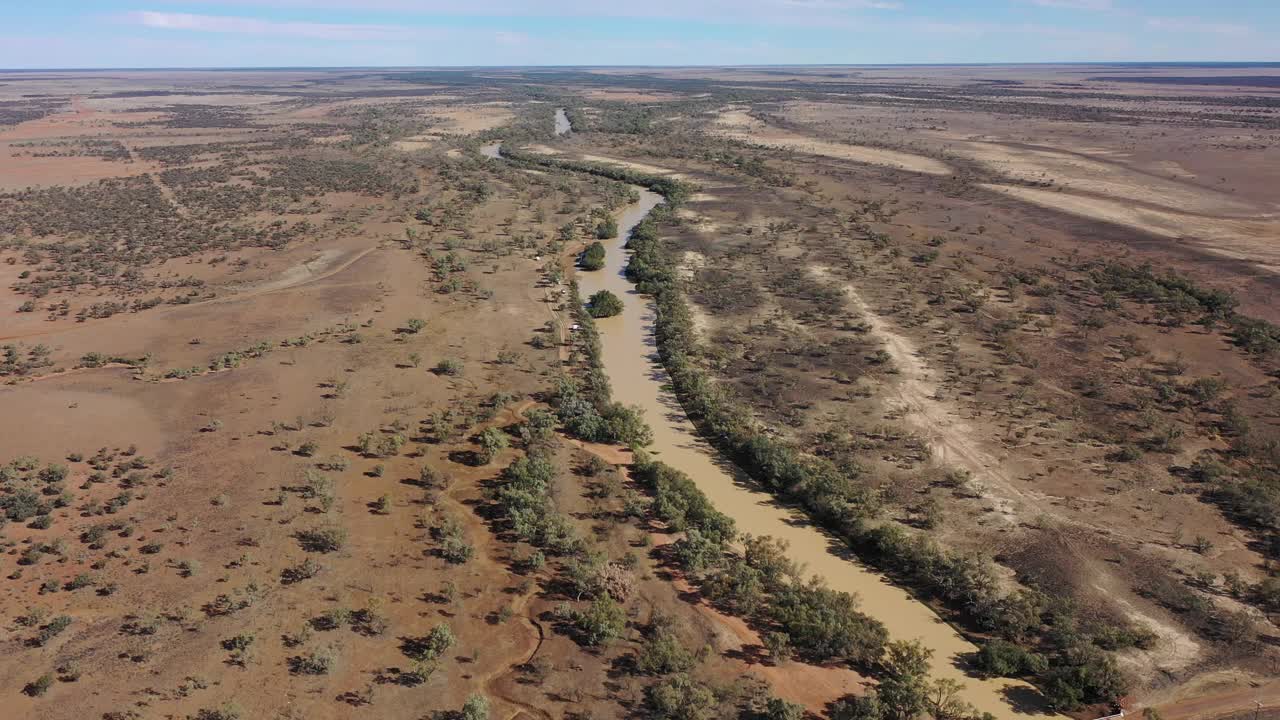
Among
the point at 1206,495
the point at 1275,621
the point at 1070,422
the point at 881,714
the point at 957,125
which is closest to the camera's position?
the point at 881,714

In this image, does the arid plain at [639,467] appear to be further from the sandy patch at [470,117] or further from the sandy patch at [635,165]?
the sandy patch at [470,117]

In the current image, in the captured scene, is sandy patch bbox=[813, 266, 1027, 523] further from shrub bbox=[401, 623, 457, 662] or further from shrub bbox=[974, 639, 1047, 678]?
shrub bbox=[401, 623, 457, 662]

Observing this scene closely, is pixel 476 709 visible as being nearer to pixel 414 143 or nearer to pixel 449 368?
pixel 449 368

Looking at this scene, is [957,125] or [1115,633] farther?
[957,125]

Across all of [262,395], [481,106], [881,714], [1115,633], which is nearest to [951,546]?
[1115,633]

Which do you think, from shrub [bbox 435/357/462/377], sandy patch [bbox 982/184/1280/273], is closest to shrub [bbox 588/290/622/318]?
shrub [bbox 435/357/462/377]

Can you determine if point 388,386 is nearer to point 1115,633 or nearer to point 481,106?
point 1115,633

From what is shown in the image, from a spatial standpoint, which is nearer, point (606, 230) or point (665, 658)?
point (665, 658)

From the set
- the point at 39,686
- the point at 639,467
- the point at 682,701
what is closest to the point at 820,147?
the point at 639,467

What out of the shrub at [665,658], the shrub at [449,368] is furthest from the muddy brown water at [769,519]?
the shrub at [449,368]
